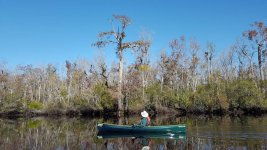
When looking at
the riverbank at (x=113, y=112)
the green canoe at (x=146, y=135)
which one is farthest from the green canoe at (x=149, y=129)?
the riverbank at (x=113, y=112)

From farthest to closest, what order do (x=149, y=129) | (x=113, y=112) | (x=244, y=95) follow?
(x=113, y=112) → (x=244, y=95) → (x=149, y=129)

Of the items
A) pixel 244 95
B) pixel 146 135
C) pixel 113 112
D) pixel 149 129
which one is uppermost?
pixel 244 95

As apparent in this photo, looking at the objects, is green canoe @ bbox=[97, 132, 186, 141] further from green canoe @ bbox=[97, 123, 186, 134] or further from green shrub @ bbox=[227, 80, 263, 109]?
green shrub @ bbox=[227, 80, 263, 109]

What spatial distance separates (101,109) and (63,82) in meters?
40.4

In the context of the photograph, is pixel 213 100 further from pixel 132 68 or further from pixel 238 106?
pixel 132 68

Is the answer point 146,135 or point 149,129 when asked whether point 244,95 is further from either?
point 146,135

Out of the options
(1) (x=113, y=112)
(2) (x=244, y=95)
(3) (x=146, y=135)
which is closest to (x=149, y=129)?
(3) (x=146, y=135)

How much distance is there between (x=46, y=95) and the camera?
92.7 meters

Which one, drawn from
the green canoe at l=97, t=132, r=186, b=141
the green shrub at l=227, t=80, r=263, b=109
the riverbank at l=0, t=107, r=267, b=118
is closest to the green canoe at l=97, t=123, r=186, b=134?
the green canoe at l=97, t=132, r=186, b=141

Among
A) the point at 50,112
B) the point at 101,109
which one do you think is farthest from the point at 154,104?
the point at 50,112

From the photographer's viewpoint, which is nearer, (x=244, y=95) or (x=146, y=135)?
(x=146, y=135)

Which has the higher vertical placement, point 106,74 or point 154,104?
point 106,74

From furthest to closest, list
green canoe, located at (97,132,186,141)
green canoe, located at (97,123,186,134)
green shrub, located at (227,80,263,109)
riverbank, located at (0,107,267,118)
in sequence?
riverbank, located at (0,107,267,118), green shrub, located at (227,80,263,109), green canoe, located at (97,123,186,134), green canoe, located at (97,132,186,141)

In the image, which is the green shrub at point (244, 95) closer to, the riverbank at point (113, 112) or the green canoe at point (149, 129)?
the riverbank at point (113, 112)
